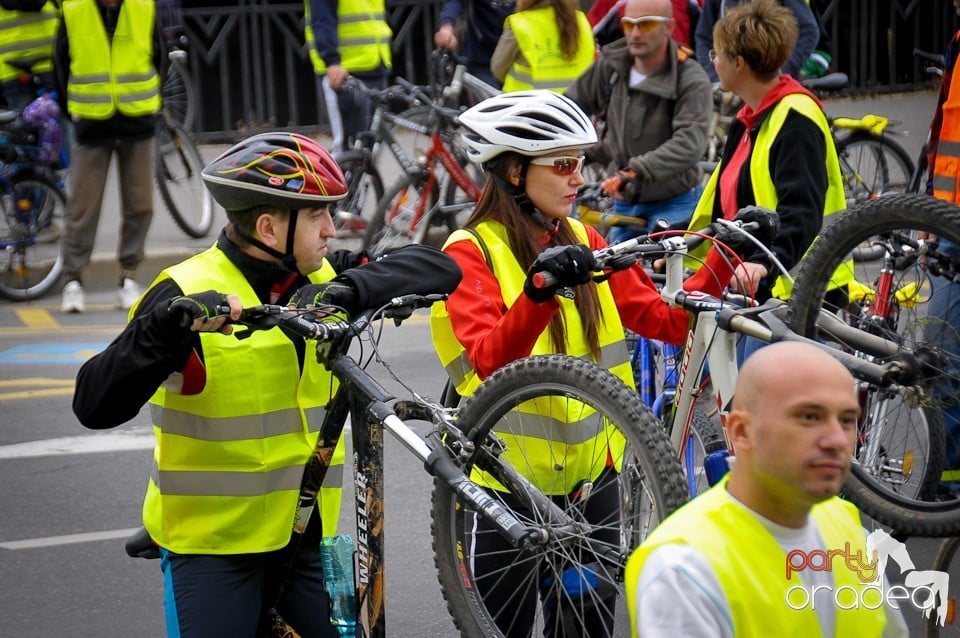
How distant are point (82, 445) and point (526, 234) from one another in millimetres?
4221

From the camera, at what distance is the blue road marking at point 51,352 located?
9.01 meters

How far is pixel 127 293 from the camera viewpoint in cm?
1031

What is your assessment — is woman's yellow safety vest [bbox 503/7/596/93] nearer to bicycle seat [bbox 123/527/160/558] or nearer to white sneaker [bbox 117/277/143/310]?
white sneaker [bbox 117/277/143/310]

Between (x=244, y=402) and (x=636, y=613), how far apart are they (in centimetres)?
157

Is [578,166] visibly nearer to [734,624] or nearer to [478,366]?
[478,366]

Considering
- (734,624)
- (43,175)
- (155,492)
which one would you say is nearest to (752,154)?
(155,492)

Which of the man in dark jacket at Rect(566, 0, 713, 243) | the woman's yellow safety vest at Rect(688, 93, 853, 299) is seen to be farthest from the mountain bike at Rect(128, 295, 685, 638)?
the man in dark jacket at Rect(566, 0, 713, 243)

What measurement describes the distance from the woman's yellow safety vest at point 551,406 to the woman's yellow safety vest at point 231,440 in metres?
0.50

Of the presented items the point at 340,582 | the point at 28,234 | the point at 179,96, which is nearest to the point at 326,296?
the point at 340,582

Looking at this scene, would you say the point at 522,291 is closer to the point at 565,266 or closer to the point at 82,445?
the point at 565,266

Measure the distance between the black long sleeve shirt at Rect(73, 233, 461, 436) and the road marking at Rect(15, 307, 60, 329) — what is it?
21.0 ft

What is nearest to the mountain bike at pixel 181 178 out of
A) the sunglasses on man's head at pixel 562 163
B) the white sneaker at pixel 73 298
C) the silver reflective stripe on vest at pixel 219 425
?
the white sneaker at pixel 73 298

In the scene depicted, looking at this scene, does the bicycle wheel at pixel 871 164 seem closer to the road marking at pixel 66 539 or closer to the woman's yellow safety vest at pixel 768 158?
the woman's yellow safety vest at pixel 768 158

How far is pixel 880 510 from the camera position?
3986 millimetres
